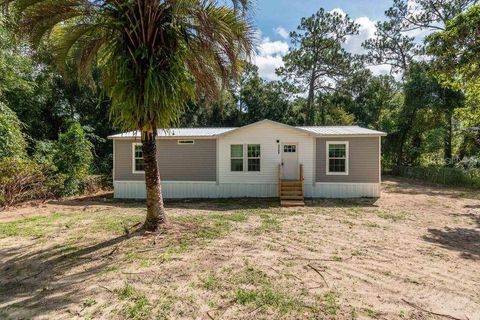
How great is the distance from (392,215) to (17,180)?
12833 mm

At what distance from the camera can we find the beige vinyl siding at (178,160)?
13.1m

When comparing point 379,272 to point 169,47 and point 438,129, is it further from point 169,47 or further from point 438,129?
point 438,129

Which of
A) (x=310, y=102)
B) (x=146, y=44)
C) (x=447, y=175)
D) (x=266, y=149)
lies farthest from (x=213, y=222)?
(x=310, y=102)

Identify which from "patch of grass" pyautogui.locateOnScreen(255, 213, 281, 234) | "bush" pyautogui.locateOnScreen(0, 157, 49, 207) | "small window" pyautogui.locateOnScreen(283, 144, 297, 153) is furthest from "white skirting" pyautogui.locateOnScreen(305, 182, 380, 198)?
"bush" pyautogui.locateOnScreen(0, 157, 49, 207)

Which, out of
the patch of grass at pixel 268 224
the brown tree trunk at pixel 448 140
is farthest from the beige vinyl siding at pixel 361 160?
the brown tree trunk at pixel 448 140

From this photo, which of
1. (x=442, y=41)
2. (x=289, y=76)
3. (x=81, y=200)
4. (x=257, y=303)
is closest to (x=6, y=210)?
(x=81, y=200)

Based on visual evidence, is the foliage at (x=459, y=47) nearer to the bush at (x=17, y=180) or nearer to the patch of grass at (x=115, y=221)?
the patch of grass at (x=115, y=221)

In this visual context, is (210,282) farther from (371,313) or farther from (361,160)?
(361,160)

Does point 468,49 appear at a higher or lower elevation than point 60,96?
lower

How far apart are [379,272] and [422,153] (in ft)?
72.2

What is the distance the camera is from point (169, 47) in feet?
21.3

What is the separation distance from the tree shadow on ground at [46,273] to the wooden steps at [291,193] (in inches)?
242

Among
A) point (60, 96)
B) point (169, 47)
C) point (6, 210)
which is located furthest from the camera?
point (60, 96)

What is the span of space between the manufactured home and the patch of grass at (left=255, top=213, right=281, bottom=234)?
9.48 feet
